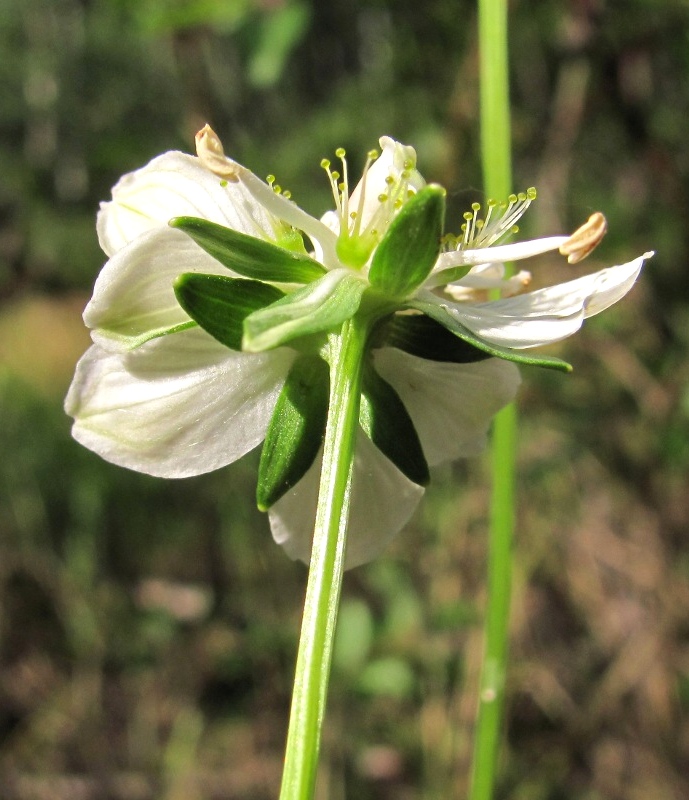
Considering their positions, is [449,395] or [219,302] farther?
[449,395]

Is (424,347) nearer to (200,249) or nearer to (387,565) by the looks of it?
(200,249)

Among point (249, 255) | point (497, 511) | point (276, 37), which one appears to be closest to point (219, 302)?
point (249, 255)

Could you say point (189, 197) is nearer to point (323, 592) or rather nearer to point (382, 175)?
point (382, 175)

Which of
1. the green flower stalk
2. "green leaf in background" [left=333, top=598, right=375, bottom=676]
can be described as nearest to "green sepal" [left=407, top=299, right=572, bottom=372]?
the green flower stalk

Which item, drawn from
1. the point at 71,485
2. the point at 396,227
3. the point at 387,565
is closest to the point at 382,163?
the point at 396,227

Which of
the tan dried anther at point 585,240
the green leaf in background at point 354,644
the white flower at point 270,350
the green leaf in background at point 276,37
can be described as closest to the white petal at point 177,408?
the white flower at point 270,350
